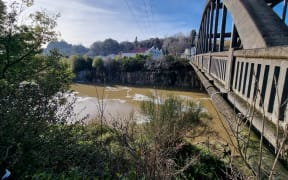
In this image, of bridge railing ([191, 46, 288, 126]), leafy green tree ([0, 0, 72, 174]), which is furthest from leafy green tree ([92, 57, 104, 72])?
bridge railing ([191, 46, 288, 126])

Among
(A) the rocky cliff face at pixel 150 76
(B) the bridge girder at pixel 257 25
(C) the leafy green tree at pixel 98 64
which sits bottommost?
(A) the rocky cliff face at pixel 150 76

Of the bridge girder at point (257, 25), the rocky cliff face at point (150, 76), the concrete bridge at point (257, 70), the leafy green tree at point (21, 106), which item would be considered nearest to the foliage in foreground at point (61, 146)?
the leafy green tree at point (21, 106)

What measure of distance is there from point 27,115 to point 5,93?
1.64ft

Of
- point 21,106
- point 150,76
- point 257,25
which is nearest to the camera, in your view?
point 257,25

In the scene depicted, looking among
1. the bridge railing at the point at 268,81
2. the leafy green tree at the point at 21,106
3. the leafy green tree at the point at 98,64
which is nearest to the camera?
the bridge railing at the point at 268,81

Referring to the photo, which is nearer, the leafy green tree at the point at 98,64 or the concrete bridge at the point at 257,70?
the concrete bridge at the point at 257,70

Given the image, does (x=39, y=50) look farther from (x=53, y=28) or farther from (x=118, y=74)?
(x=118, y=74)

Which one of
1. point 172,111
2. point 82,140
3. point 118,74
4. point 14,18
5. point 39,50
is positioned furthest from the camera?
point 118,74

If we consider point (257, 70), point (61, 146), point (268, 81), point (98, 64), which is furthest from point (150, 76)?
point (268, 81)

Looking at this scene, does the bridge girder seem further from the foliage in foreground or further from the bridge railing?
the foliage in foreground

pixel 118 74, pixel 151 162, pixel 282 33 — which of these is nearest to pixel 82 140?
pixel 151 162

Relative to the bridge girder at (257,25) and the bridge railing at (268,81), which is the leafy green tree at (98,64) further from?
the bridge railing at (268,81)

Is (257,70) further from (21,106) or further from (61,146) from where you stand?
(21,106)

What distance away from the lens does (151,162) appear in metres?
1.47
